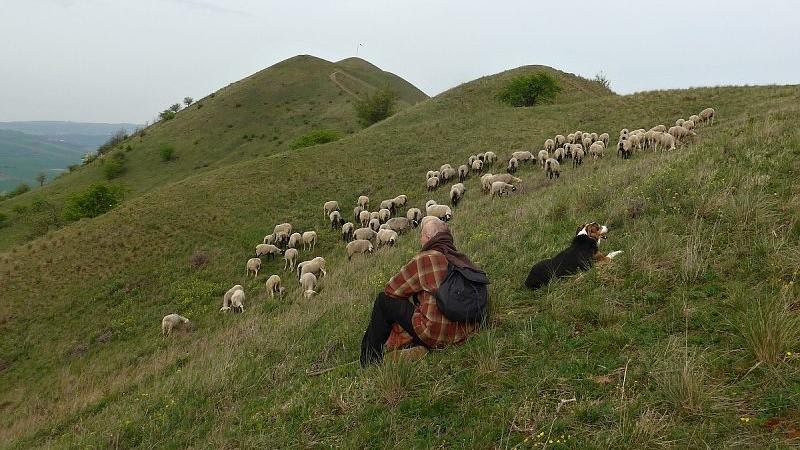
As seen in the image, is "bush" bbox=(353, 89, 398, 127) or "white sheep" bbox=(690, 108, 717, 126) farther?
"bush" bbox=(353, 89, 398, 127)

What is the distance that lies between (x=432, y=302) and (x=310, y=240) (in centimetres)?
1708

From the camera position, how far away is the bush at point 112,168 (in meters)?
56.6

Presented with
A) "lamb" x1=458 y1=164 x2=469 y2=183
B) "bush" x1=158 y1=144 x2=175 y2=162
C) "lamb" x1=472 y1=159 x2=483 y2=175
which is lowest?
"lamb" x1=458 y1=164 x2=469 y2=183

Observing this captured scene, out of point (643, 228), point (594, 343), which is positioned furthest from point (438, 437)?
point (643, 228)

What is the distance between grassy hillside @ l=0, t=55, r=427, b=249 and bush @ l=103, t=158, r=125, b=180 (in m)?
0.69

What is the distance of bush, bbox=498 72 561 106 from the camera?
40656mm

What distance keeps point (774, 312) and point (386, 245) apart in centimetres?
1319

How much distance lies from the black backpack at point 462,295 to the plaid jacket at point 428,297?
103 millimetres

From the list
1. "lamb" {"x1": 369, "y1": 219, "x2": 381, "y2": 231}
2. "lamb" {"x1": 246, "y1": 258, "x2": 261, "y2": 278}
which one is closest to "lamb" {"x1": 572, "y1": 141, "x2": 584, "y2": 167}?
"lamb" {"x1": 369, "y1": 219, "x2": 381, "y2": 231}

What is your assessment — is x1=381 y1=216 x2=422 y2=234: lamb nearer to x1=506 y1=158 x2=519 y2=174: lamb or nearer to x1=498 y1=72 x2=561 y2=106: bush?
x1=506 y1=158 x2=519 y2=174: lamb

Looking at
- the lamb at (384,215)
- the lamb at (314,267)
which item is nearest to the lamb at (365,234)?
the lamb at (314,267)

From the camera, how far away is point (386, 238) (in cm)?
1675

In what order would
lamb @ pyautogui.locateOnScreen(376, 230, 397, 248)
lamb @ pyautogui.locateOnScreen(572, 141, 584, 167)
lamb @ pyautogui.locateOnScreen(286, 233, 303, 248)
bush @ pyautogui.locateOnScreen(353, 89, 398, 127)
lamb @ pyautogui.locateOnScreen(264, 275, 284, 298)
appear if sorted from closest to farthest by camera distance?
lamb @ pyautogui.locateOnScreen(376, 230, 397, 248) < lamb @ pyautogui.locateOnScreen(264, 275, 284, 298) < lamb @ pyautogui.locateOnScreen(572, 141, 584, 167) < lamb @ pyautogui.locateOnScreen(286, 233, 303, 248) < bush @ pyautogui.locateOnScreen(353, 89, 398, 127)

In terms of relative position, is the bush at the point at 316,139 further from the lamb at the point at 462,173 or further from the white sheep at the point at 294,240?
the white sheep at the point at 294,240
